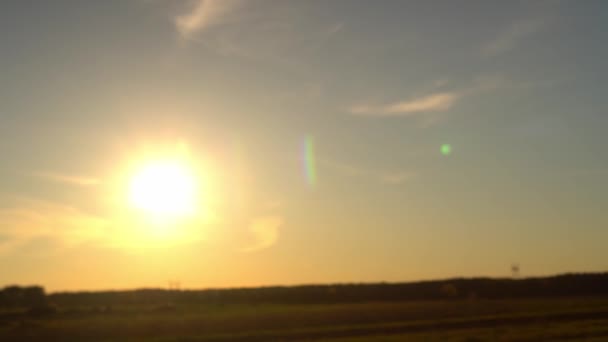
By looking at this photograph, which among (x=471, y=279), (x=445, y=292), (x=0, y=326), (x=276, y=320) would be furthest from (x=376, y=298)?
(x=0, y=326)

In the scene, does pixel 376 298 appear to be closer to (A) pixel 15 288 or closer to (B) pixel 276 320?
(B) pixel 276 320

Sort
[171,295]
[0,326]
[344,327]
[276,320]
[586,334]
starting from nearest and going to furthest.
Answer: [586,334], [344,327], [276,320], [0,326], [171,295]

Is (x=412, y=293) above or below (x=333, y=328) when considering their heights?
above

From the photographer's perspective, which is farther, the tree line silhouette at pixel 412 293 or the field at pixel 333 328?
the tree line silhouette at pixel 412 293

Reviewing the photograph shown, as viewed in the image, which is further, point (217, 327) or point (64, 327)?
point (64, 327)

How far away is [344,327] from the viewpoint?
1937 inches

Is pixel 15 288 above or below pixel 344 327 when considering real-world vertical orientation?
above

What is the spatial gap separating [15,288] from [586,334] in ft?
330

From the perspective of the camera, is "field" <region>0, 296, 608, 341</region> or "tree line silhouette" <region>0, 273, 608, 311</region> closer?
"field" <region>0, 296, 608, 341</region>

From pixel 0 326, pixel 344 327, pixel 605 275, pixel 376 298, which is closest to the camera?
pixel 344 327

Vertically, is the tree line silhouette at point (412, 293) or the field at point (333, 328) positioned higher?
the tree line silhouette at point (412, 293)

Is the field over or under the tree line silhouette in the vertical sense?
under

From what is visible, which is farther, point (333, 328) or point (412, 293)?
point (412, 293)

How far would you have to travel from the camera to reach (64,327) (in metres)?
62.0
